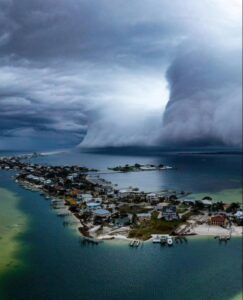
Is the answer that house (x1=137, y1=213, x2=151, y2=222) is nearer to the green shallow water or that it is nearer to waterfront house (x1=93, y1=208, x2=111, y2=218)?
waterfront house (x1=93, y1=208, x2=111, y2=218)

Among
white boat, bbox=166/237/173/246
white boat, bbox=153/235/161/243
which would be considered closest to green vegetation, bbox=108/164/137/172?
white boat, bbox=153/235/161/243

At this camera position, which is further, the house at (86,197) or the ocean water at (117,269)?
the house at (86,197)

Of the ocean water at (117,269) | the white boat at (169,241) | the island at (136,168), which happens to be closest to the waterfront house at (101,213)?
the ocean water at (117,269)

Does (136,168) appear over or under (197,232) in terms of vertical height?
over

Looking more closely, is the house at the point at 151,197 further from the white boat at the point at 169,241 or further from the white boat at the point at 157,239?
the white boat at the point at 169,241

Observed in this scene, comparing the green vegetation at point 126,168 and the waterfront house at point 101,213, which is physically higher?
the green vegetation at point 126,168

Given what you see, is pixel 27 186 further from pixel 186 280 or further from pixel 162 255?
pixel 186 280

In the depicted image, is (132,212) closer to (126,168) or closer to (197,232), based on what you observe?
(197,232)

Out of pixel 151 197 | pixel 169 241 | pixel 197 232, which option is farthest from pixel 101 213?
pixel 151 197
